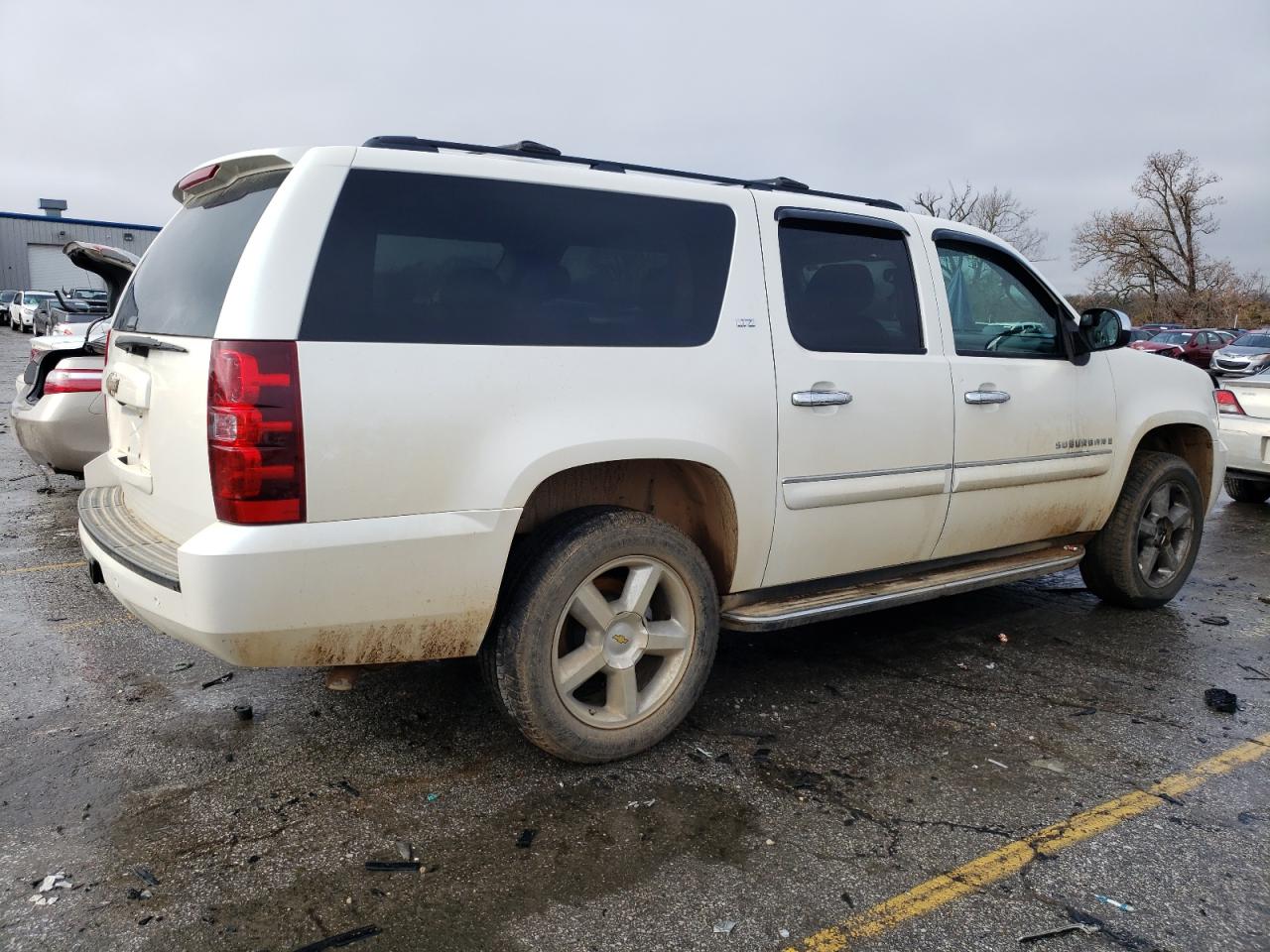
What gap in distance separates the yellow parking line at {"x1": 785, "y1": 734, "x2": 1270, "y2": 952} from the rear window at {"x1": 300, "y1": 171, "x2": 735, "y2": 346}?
185 centimetres

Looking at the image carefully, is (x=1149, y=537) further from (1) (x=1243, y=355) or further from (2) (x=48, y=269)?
(2) (x=48, y=269)

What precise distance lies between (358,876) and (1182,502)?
4.76m

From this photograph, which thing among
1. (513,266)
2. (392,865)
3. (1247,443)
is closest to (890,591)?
(513,266)

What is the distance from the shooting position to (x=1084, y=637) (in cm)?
488

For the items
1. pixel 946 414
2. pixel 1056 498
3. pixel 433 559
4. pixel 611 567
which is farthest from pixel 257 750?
pixel 1056 498

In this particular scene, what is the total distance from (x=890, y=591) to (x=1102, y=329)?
Result: 1.83m

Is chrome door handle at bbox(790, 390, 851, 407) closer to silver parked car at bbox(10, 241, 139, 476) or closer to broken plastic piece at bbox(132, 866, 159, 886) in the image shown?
broken plastic piece at bbox(132, 866, 159, 886)

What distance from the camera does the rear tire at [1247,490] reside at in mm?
8953

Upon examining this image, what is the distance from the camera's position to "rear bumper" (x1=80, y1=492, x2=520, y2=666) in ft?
8.57

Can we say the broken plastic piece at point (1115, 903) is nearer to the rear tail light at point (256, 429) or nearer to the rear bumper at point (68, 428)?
the rear tail light at point (256, 429)

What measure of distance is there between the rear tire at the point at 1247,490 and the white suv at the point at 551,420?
578 centimetres

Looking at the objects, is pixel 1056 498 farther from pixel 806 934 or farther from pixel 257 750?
pixel 257 750

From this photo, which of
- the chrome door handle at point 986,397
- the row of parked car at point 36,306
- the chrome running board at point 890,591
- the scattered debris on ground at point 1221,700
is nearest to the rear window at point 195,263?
the chrome running board at point 890,591

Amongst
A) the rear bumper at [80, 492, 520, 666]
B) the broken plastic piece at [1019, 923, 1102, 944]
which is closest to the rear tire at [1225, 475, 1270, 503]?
the broken plastic piece at [1019, 923, 1102, 944]
